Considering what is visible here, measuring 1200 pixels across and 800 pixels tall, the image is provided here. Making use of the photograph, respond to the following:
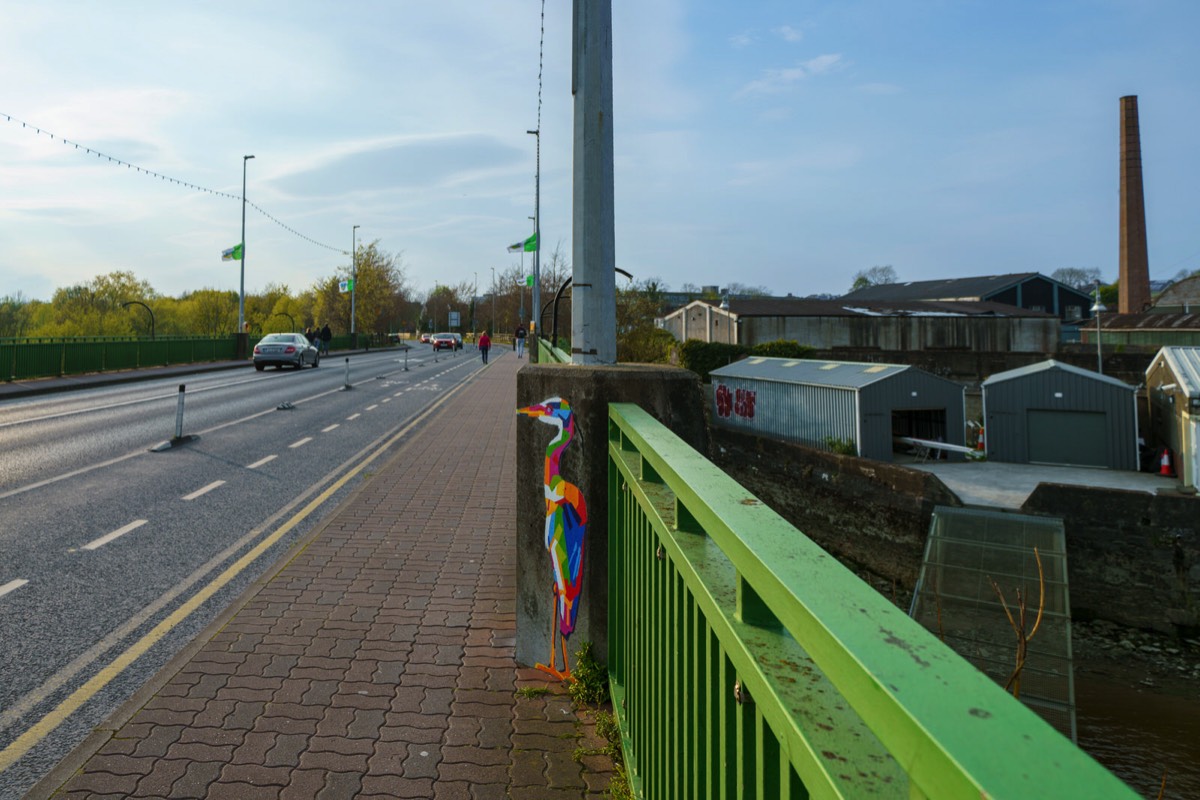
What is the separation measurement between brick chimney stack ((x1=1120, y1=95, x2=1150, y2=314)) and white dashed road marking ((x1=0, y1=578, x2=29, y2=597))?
68682 millimetres

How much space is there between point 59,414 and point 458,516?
45.6 ft

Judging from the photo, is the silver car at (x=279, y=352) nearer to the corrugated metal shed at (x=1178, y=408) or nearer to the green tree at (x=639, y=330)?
the green tree at (x=639, y=330)

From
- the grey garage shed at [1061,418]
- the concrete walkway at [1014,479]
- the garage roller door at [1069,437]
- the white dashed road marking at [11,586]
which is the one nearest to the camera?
the white dashed road marking at [11,586]

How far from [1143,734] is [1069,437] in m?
13.1

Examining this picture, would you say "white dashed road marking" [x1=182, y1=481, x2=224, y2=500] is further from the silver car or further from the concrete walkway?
the silver car

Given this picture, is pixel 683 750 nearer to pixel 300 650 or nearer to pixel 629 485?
pixel 629 485

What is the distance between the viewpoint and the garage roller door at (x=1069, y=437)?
2319cm

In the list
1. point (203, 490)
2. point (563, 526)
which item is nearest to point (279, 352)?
point (203, 490)

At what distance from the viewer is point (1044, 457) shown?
79.1 ft

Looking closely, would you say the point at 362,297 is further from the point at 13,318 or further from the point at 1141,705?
the point at 1141,705

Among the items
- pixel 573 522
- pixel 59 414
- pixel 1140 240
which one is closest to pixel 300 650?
pixel 573 522

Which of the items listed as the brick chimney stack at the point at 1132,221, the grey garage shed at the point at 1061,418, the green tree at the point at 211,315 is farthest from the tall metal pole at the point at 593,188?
the green tree at the point at 211,315

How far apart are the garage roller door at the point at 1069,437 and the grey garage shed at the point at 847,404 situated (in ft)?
6.89

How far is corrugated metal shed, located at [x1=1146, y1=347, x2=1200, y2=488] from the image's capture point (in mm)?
18969
